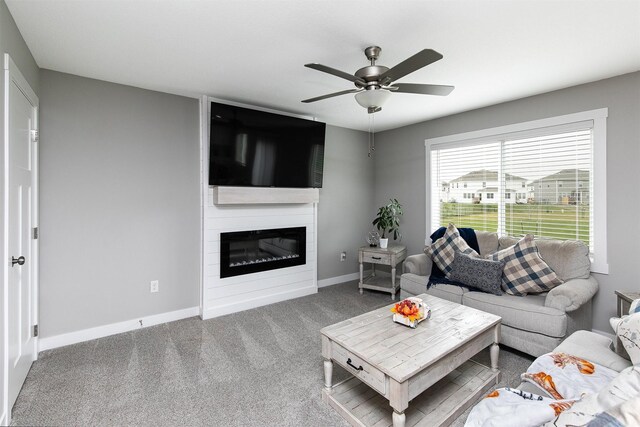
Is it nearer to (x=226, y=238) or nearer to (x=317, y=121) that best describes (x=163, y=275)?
(x=226, y=238)

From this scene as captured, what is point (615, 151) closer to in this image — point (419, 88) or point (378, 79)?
point (419, 88)

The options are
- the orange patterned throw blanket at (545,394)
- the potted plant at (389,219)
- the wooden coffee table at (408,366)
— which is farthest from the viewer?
the potted plant at (389,219)

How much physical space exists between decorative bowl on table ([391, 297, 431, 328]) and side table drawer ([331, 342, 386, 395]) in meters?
0.48

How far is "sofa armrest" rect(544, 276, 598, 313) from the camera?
7.97ft

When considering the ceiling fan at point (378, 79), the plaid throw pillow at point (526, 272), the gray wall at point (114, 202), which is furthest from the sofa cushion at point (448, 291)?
the gray wall at point (114, 202)

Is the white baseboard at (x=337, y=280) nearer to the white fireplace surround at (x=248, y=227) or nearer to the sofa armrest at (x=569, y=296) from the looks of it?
the white fireplace surround at (x=248, y=227)

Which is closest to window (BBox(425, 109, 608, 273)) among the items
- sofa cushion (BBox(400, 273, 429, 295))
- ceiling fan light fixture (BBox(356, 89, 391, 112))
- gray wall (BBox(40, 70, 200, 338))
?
sofa cushion (BBox(400, 273, 429, 295))

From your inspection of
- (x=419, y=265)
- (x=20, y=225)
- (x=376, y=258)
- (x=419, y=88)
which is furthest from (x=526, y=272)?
(x=20, y=225)

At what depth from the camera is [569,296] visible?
7.98ft

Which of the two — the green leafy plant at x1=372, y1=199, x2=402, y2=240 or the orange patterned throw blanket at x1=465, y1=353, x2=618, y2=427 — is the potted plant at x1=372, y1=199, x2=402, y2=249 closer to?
the green leafy plant at x1=372, y1=199, x2=402, y2=240

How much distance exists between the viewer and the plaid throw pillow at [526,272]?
2.76 m

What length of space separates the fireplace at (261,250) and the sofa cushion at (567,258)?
9.11 feet

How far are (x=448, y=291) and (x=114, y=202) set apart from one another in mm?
3464

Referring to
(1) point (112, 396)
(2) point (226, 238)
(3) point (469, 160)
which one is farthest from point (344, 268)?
(1) point (112, 396)
